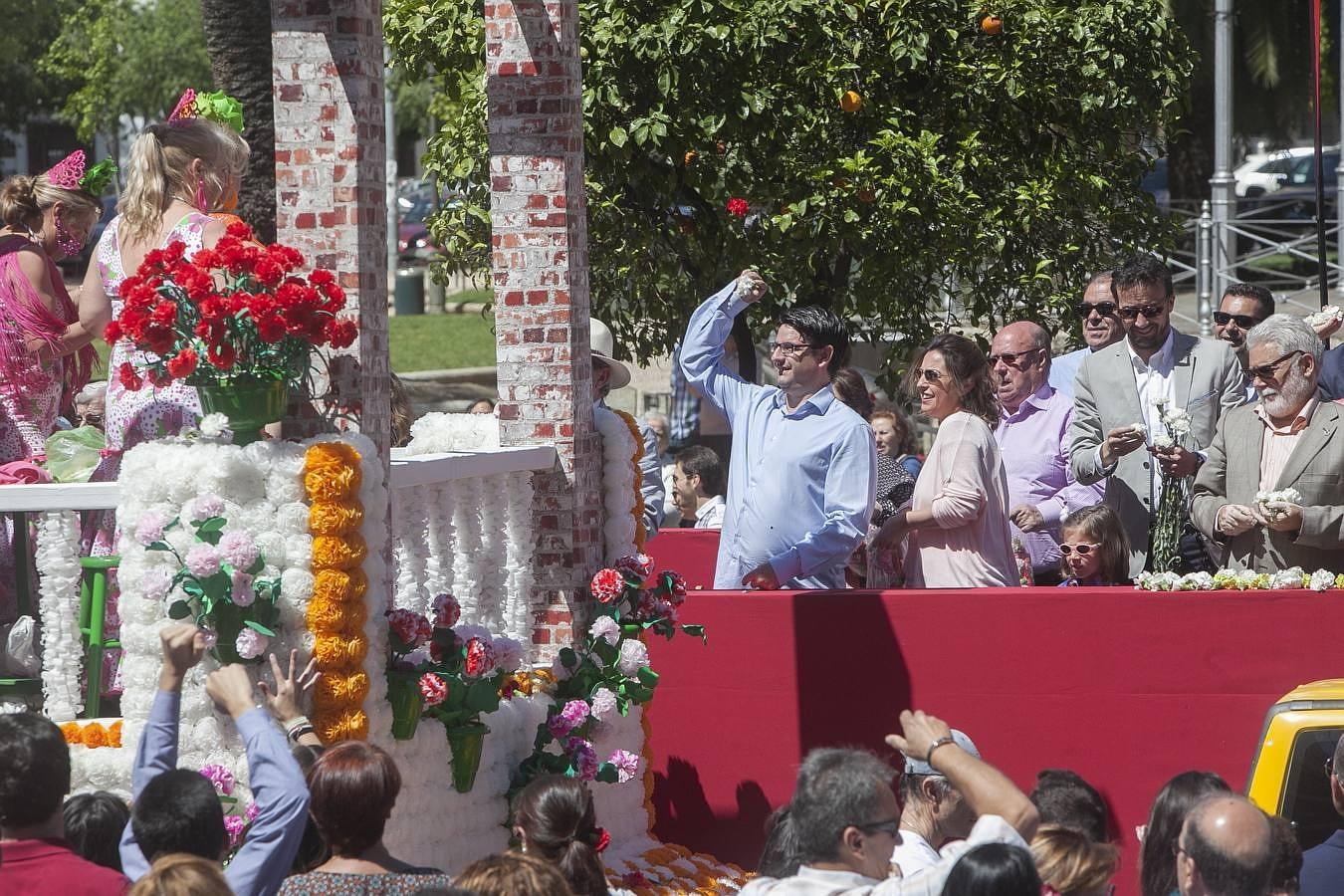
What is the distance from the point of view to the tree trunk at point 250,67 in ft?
38.8

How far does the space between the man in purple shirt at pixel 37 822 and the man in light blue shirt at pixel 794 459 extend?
381cm

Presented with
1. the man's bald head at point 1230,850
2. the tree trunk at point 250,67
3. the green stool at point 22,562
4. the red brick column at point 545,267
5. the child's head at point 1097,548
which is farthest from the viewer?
the tree trunk at point 250,67

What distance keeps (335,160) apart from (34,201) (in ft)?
6.86

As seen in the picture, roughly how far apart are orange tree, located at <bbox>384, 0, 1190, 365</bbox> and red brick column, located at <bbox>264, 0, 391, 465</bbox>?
451 centimetres

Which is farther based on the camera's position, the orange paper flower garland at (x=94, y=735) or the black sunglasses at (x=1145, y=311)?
the black sunglasses at (x=1145, y=311)

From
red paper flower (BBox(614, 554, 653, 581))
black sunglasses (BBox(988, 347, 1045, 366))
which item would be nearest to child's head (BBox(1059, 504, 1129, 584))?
black sunglasses (BBox(988, 347, 1045, 366))

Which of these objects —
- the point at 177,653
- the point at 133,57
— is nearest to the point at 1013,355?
the point at 177,653

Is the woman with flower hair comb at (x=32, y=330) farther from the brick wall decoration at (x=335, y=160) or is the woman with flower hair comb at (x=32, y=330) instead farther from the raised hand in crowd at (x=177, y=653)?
the raised hand in crowd at (x=177, y=653)

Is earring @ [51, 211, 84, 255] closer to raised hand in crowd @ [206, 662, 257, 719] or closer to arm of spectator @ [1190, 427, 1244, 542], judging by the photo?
raised hand in crowd @ [206, 662, 257, 719]

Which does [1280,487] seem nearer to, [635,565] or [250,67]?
[635,565]

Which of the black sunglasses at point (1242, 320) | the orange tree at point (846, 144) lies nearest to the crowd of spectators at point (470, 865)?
the black sunglasses at point (1242, 320)

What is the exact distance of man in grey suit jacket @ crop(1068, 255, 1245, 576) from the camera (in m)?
8.10

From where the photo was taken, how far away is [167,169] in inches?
240

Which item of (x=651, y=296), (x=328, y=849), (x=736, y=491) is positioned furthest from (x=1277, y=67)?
(x=328, y=849)
